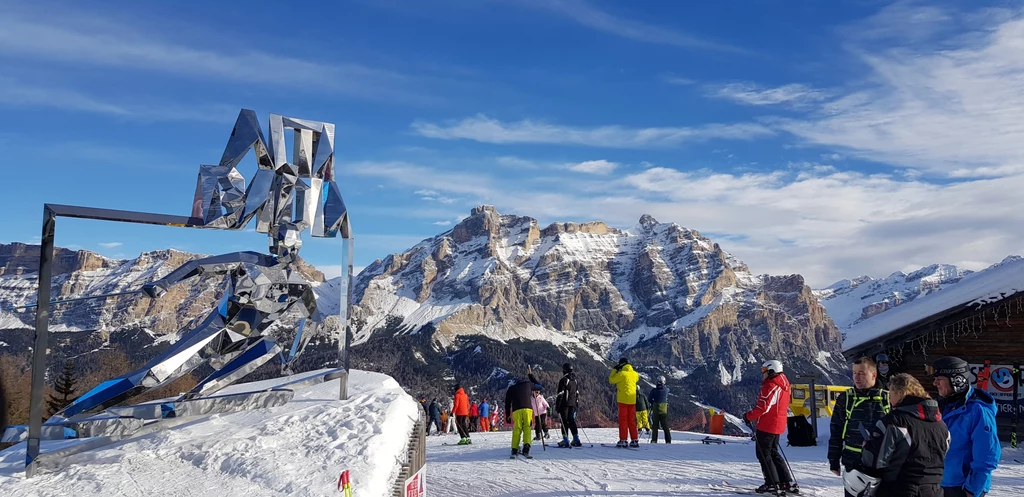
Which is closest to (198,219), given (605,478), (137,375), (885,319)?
(137,375)

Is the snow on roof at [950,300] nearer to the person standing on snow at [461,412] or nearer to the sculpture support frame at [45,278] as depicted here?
the person standing on snow at [461,412]

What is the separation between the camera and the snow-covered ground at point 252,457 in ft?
19.3

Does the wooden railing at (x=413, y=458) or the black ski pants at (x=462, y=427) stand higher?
the wooden railing at (x=413, y=458)

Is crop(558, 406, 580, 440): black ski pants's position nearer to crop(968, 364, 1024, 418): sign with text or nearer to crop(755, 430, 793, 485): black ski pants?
crop(755, 430, 793, 485): black ski pants

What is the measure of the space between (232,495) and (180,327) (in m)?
8.14

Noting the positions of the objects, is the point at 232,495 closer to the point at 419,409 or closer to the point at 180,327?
the point at 419,409

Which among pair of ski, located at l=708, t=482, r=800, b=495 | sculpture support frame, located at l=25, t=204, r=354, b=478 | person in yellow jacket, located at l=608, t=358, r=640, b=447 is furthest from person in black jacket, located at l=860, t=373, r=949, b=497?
person in yellow jacket, located at l=608, t=358, r=640, b=447

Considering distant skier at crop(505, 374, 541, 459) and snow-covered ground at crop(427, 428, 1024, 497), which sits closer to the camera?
snow-covered ground at crop(427, 428, 1024, 497)

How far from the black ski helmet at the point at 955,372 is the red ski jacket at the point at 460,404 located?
11.8 metres

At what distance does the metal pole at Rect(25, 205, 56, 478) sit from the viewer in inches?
245

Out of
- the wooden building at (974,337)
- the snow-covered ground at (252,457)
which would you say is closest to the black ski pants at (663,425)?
the wooden building at (974,337)

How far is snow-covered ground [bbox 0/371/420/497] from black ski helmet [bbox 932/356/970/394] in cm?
467

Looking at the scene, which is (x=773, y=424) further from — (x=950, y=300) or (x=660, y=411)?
(x=950, y=300)

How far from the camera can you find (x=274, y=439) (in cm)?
655
